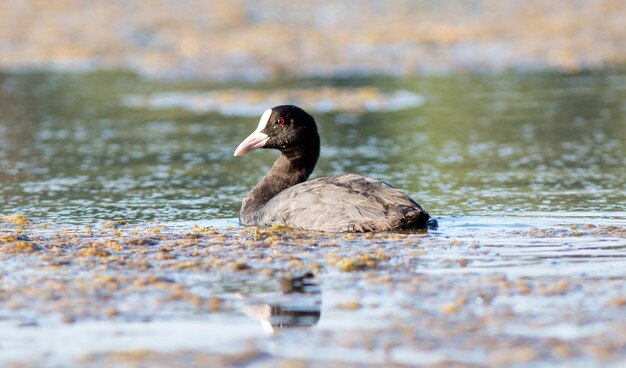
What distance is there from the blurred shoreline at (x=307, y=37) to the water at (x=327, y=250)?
693 centimetres

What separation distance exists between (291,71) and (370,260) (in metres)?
19.1

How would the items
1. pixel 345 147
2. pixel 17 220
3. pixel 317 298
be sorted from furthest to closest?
pixel 345 147, pixel 17 220, pixel 317 298

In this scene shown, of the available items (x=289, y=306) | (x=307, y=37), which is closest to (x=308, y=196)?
(x=289, y=306)

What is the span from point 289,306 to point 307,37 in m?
24.2

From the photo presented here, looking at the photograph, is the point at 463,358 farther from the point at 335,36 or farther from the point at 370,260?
the point at 335,36

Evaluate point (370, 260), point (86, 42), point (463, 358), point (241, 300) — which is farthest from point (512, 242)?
point (86, 42)

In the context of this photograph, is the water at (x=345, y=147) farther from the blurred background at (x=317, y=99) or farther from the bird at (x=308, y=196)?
the bird at (x=308, y=196)

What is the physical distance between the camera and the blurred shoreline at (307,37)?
28.5m

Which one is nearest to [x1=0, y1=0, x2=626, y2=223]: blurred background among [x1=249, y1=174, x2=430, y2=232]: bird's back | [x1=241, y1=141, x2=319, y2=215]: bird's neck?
[x1=241, y1=141, x2=319, y2=215]: bird's neck

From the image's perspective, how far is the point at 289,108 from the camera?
489 inches

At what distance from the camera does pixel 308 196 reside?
1114cm

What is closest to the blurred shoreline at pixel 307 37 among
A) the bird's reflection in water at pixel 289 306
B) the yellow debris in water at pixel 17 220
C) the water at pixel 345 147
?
A: the water at pixel 345 147

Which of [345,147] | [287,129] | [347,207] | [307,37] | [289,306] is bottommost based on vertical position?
[289,306]

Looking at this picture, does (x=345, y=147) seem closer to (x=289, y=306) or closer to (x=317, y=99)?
(x=317, y=99)
